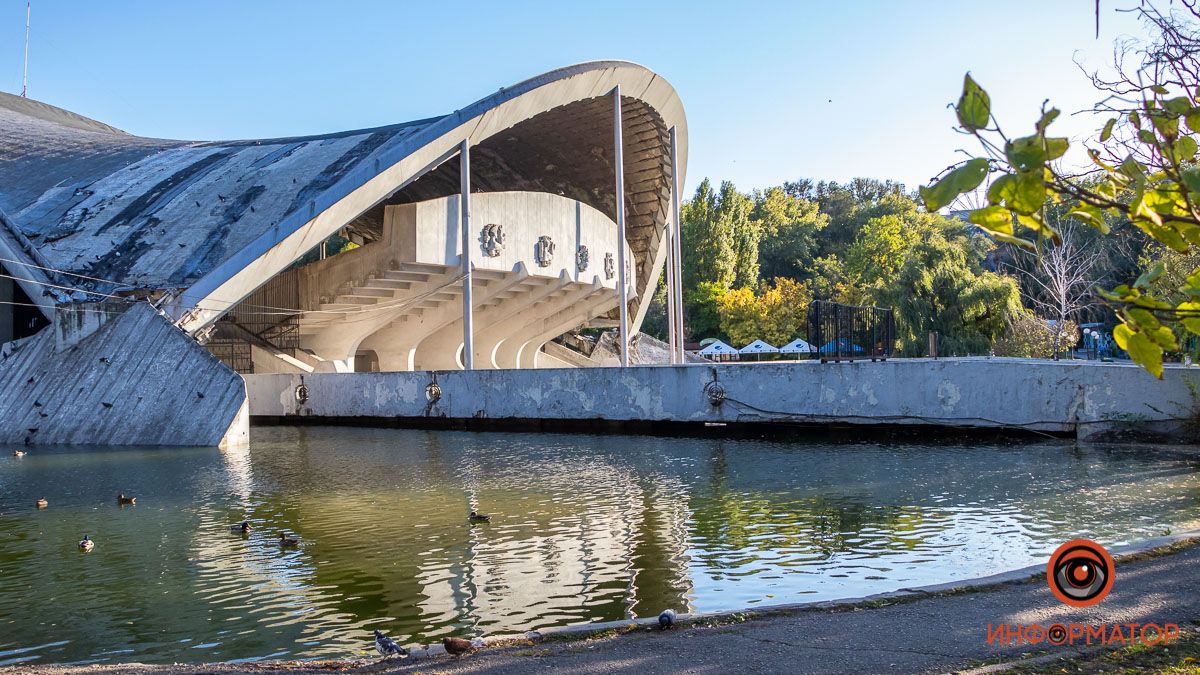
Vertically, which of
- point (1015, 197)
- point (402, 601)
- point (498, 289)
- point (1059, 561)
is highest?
point (498, 289)

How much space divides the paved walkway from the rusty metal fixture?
1260cm

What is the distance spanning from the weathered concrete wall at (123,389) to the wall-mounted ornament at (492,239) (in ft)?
31.6

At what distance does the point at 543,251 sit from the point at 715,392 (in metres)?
12.5

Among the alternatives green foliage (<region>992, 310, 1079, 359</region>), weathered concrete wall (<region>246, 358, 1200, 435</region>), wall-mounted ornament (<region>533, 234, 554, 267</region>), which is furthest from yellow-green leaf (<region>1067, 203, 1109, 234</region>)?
green foliage (<region>992, 310, 1079, 359</region>)

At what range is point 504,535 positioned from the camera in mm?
8148

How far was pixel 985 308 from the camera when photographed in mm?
31266

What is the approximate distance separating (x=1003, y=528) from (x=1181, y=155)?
19.8ft

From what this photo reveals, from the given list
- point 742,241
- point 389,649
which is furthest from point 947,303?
point 389,649

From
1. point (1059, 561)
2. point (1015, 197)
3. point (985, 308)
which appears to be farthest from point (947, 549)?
point (985, 308)

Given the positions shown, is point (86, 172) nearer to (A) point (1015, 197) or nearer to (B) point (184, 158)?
(B) point (184, 158)

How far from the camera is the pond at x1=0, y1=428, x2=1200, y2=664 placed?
5707 mm

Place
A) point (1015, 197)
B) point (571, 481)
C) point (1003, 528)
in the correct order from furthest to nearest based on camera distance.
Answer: point (571, 481) → point (1003, 528) → point (1015, 197)

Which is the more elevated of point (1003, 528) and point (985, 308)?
point (985, 308)

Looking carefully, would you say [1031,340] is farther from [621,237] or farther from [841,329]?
[621,237]
